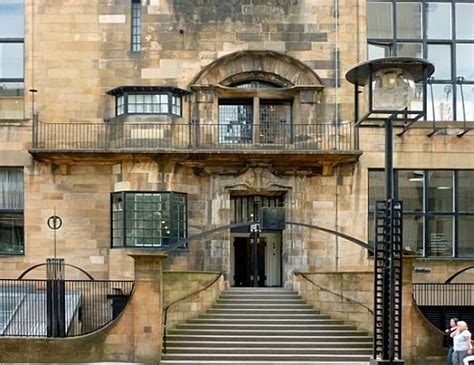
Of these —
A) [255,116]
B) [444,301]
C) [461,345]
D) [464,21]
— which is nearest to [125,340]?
[461,345]

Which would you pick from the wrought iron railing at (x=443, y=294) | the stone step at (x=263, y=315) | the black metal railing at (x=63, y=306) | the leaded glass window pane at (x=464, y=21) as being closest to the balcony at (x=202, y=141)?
the black metal railing at (x=63, y=306)

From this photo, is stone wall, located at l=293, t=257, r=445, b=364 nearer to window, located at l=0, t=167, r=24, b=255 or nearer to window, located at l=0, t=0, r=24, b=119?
window, located at l=0, t=167, r=24, b=255

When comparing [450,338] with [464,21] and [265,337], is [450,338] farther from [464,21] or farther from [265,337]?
[464,21]

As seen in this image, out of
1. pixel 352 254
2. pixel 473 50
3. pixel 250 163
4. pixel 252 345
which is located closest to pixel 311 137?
pixel 250 163

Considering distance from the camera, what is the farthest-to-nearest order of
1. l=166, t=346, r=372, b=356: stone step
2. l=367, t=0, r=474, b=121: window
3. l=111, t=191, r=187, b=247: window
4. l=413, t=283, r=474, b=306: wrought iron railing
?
l=367, t=0, r=474, b=121: window < l=111, t=191, r=187, b=247: window < l=413, t=283, r=474, b=306: wrought iron railing < l=166, t=346, r=372, b=356: stone step

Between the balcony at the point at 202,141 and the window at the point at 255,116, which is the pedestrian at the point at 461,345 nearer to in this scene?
the balcony at the point at 202,141

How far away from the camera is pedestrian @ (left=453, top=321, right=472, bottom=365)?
19.3 m

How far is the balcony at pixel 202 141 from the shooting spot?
26.7m

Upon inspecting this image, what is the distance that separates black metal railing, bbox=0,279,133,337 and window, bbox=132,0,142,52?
26.1 ft

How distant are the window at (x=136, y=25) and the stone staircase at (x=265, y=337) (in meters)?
8.85

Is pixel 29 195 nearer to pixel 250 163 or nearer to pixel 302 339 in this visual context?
pixel 250 163

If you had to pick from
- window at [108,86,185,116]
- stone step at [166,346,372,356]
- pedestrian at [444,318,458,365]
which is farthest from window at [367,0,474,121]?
stone step at [166,346,372,356]

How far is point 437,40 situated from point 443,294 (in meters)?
8.59

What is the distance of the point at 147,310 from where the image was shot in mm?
20656
